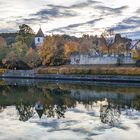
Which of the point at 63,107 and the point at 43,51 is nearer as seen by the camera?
the point at 63,107

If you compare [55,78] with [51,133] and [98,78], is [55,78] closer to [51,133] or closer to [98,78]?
[98,78]

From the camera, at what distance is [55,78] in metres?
75.1

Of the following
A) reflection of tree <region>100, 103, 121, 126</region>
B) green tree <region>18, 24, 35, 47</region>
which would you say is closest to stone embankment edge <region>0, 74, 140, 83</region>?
reflection of tree <region>100, 103, 121, 126</region>

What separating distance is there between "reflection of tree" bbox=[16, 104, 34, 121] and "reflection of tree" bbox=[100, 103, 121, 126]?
428 cm

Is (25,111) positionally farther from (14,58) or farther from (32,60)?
(14,58)

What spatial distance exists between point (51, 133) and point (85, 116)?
639 cm

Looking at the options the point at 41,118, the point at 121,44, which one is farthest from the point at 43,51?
the point at 41,118

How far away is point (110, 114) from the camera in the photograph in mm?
26797

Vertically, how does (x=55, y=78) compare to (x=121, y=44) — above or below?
below

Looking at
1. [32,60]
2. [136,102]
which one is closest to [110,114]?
[136,102]

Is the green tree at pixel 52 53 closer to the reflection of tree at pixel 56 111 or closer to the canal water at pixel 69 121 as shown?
the canal water at pixel 69 121

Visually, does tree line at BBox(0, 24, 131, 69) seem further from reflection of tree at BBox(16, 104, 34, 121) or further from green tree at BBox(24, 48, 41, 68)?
reflection of tree at BBox(16, 104, 34, 121)

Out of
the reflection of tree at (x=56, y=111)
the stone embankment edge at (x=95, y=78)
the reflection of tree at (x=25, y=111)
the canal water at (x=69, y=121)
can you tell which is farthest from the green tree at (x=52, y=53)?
the reflection of tree at (x=56, y=111)

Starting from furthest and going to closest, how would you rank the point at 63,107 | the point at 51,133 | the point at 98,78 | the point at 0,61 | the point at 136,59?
the point at 0,61 < the point at 136,59 < the point at 98,78 < the point at 63,107 < the point at 51,133
